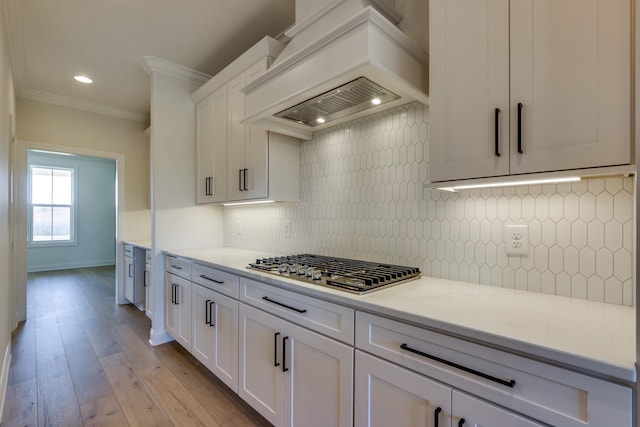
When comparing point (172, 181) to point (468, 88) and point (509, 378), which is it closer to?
point (468, 88)

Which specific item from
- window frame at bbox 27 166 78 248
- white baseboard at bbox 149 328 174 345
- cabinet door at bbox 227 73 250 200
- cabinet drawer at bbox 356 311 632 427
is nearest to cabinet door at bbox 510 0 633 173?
cabinet drawer at bbox 356 311 632 427

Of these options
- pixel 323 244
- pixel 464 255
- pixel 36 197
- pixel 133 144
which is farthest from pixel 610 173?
pixel 36 197

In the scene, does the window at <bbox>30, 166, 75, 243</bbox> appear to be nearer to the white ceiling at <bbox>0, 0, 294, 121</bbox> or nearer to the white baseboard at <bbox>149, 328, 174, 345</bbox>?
the white ceiling at <bbox>0, 0, 294, 121</bbox>

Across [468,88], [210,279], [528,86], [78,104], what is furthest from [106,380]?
[78,104]

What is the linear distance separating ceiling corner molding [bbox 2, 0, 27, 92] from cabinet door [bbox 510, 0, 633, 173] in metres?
3.11

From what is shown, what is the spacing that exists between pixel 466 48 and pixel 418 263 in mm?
1059

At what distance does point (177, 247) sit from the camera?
3072 mm

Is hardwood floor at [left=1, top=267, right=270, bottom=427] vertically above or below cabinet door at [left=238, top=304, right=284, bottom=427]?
below

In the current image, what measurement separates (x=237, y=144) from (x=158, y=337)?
2.05 m

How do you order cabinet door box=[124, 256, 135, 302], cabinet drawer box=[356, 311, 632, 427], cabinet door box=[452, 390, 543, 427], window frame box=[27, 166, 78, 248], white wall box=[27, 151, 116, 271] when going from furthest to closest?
white wall box=[27, 151, 116, 271] < window frame box=[27, 166, 78, 248] < cabinet door box=[124, 256, 135, 302] < cabinet door box=[452, 390, 543, 427] < cabinet drawer box=[356, 311, 632, 427]

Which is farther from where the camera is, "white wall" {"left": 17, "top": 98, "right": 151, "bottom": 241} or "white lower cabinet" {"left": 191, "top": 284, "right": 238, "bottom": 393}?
"white wall" {"left": 17, "top": 98, "right": 151, "bottom": 241}

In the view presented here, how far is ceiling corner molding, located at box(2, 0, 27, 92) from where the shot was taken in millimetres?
2146

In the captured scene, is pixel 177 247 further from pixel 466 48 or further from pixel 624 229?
pixel 624 229

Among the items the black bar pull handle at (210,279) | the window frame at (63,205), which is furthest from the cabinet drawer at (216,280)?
the window frame at (63,205)
